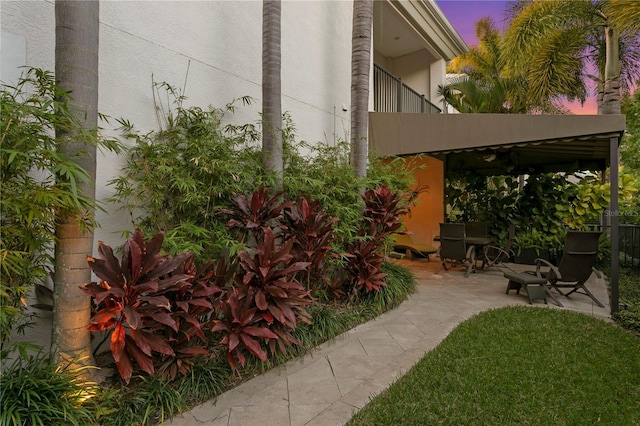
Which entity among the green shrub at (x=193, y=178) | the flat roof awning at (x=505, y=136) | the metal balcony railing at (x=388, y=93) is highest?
the metal balcony railing at (x=388, y=93)

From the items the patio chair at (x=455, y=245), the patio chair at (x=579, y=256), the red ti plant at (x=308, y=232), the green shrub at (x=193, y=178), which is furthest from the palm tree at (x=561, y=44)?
the red ti plant at (x=308, y=232)

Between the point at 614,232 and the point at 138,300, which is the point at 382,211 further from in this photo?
the point at 138,300

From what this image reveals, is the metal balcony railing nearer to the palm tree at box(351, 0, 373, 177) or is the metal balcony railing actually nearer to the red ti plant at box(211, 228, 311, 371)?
the palm tree at box(351, 0, 373, 177)

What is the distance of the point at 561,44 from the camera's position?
30.9 ft

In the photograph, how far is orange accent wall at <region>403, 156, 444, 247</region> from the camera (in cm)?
1029

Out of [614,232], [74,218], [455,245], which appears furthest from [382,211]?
[74,218]

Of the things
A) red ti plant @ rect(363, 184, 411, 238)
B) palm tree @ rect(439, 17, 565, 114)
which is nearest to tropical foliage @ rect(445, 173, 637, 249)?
palm tree @ rect(439, 17, 565, 114)

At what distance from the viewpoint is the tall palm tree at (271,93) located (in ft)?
13.9

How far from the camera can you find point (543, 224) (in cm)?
827

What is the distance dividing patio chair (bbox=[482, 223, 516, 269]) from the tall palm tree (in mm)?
6009

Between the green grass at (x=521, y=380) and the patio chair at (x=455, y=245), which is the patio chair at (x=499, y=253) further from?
the green grass at (x=521, y=380)

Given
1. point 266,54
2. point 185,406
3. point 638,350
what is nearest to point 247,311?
point 185,406

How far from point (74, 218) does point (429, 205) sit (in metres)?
9.88

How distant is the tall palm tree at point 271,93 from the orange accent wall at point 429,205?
6.84 m
